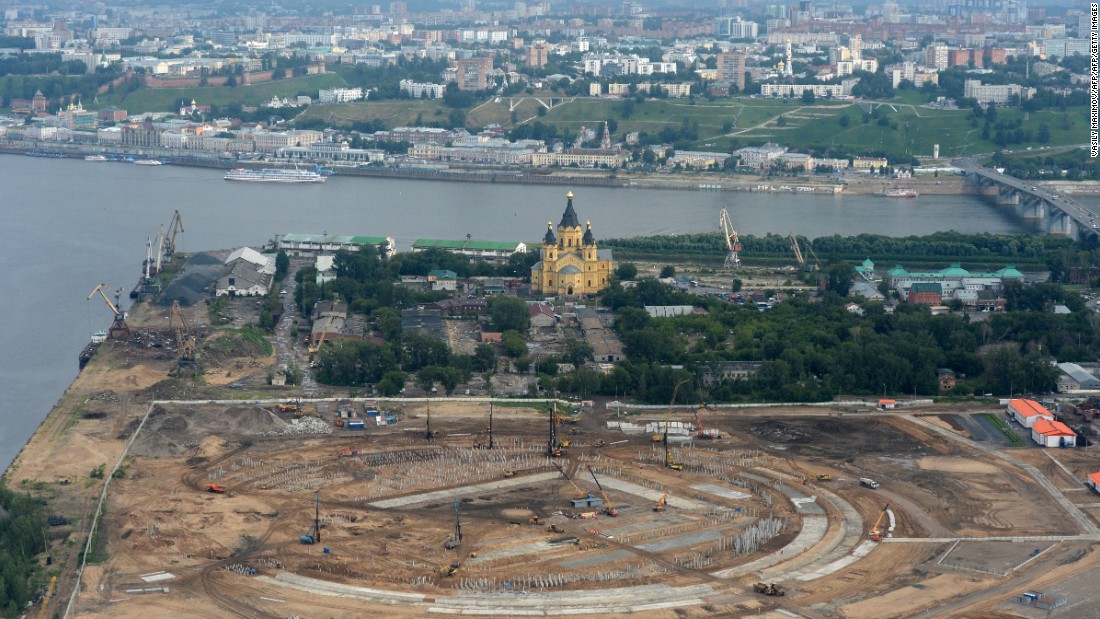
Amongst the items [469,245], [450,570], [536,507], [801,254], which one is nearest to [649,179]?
[801,254]

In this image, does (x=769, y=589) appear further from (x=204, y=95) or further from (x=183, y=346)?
(x=204, y=95)

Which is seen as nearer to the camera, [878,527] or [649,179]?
[878,527]

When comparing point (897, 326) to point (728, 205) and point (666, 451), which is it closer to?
point (666, 451)

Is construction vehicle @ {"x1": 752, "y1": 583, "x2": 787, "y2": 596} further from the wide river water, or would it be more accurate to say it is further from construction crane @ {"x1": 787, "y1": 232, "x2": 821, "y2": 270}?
construction crane @ {"x1": 787, "y1": 232, "x2": 821, "y2": 270}

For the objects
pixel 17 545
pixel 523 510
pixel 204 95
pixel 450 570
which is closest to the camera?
pixel 450 570

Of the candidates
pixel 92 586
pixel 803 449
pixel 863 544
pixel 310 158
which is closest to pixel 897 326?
pixel 803 449

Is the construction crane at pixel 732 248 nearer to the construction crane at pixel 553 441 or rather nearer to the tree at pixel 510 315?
the tree at pixel 510 315

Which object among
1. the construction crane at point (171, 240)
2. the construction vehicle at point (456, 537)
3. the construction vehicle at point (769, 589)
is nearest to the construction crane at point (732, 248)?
the construction crane at point (171, 240)
